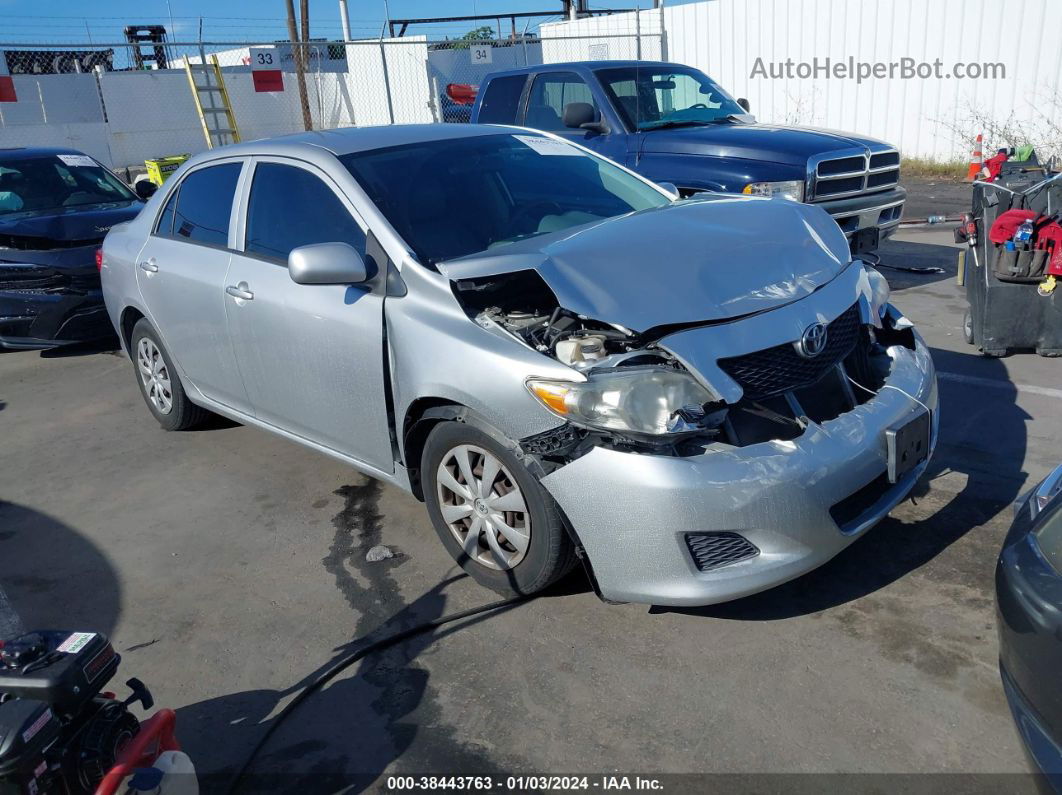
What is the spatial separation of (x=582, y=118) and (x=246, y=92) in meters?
16.1

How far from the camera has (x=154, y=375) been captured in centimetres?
568

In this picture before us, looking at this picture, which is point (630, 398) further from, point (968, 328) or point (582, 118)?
point (582, 118)

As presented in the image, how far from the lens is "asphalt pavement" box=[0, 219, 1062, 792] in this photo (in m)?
2.78

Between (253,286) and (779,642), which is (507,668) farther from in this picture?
(253,286)

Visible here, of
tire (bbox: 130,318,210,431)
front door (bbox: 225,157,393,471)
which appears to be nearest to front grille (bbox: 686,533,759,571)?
front door (bbox: 225,157,393,471)

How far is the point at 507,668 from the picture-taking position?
3.21 metres

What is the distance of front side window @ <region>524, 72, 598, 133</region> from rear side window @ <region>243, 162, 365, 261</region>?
4577mm

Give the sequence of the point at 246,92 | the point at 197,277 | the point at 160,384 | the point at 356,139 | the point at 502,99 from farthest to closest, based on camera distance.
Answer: the point at 246,92
the point at 502,99
the point at 160,384
the point at 197,277
the point at 356,139

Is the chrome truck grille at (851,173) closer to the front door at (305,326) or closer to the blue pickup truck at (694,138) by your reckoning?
the blue pickup truck at (694,138)

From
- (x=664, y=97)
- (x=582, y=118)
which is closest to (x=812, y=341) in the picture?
(x=582, y=118)

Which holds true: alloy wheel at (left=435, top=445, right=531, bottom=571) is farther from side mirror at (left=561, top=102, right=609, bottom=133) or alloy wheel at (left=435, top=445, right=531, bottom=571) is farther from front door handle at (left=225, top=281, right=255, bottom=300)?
side mirror at (left=561, top=102, right=609, bottom=133)

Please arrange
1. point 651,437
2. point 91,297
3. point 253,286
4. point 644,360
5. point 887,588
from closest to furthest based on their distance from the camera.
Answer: point 651,437, point 644,360, point 887,588, point 253,286, point 91,297

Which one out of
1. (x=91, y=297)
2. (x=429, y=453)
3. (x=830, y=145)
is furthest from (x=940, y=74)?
(x=429, y=453)

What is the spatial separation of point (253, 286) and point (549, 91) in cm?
525
